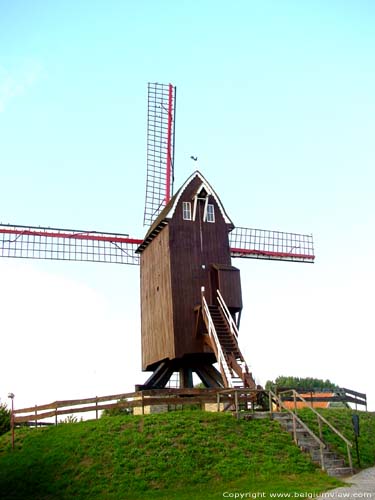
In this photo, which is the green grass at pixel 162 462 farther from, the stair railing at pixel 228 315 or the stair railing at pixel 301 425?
the stair railing at pixel 228 315

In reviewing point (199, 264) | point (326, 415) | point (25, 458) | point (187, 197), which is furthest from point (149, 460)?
point (187, 197)

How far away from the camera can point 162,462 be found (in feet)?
56.6

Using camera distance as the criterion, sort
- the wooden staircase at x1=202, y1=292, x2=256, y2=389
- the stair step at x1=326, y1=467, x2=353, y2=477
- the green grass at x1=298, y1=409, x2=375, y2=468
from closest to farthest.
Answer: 1. the stair step at x1=326, y1=467, x2=353, y2=477
2. the green grass at x1=298, y1=409, x2=375, y2=468
3. the wooden staircase at x1=202, y1=292, x2=256, y2=389

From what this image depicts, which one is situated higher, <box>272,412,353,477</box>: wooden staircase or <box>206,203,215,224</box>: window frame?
<box>206,203,215,224</box>: window frame

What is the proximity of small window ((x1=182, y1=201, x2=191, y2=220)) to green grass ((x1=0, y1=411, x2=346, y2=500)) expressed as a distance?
1000 cm

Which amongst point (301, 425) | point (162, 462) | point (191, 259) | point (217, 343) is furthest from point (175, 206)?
point (162, 462)

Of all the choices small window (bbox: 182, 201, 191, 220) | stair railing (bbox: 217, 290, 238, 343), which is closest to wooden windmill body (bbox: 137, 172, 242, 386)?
small window (bbox: 182, 201, 191, 220)

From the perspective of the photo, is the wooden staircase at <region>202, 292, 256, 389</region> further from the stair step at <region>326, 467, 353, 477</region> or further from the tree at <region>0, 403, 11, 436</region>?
the tree at <region>0, 403, 11, 436</region>

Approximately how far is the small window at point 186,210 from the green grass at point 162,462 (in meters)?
10.00

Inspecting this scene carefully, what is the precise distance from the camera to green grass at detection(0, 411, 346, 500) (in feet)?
53.0

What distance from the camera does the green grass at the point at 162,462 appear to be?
16.1 meters

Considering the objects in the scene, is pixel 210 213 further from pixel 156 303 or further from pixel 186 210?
pixel 156 303

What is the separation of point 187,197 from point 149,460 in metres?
13.9

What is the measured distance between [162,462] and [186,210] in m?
13.5
